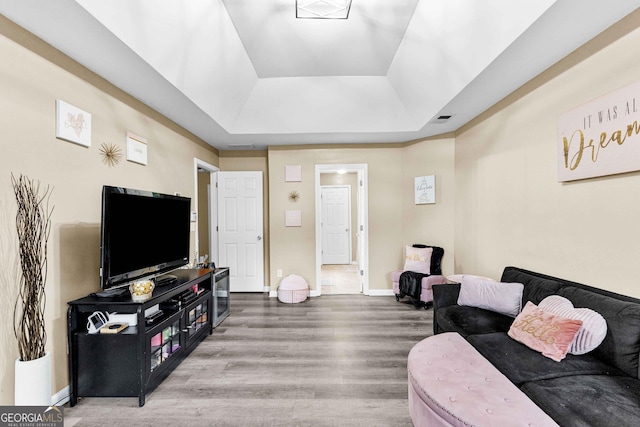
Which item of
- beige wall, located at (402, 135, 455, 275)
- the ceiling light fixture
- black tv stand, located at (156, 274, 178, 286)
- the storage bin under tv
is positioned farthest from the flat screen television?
beige wall, located at (402, 135, 455, 275)

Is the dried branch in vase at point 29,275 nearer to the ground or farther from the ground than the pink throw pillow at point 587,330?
farther from the ground

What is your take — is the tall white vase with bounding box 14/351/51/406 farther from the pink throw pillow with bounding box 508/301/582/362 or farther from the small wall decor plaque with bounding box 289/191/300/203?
the small wall decor plaque with bounding box 289/191/300/203

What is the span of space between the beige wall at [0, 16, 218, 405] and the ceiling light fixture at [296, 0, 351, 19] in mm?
1769

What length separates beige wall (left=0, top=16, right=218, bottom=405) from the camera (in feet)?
5.32

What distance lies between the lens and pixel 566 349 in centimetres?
161

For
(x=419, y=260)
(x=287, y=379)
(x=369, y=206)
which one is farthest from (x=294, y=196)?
(x=287, y=379)

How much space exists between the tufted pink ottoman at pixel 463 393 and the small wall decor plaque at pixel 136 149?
2885 millimetres

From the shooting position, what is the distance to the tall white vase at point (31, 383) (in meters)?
1.55

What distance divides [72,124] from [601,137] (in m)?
3.67

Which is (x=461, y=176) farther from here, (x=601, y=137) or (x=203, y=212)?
(x=203, y=212)

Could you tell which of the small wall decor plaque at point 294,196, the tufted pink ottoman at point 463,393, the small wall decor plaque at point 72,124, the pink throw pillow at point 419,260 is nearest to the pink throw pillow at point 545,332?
the tufted pink ottoman at point 463,393

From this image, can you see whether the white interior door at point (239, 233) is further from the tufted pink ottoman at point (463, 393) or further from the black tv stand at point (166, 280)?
the tufted pink ottoman at point (463, 393)

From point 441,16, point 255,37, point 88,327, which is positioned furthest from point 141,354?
point 441,16

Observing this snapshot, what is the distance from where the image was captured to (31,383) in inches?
61.4
